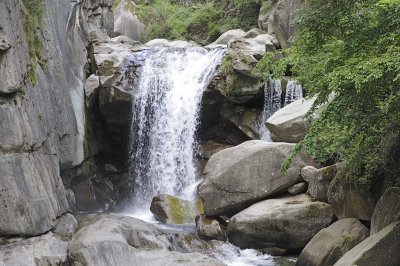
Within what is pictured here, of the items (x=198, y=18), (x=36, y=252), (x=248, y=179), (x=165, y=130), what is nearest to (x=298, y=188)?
(x=248, y=179)

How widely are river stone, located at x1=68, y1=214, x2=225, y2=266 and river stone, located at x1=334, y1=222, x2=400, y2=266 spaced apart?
7.80 ft

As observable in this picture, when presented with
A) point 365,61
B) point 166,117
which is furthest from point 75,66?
point 365,61

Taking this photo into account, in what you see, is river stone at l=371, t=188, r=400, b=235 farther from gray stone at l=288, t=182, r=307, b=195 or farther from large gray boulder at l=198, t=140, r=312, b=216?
large gray boulder at l=198, t=140, r=312, b=216

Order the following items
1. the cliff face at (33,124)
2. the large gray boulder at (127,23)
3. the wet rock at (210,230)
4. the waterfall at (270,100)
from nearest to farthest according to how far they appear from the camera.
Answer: the cliff face at (33,124) < the wet rock at (210,230) < the waterfall at (270,100) < the large gray boulder at (127,23)

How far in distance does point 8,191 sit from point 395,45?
24.4 feet

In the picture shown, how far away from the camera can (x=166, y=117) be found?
17.8 m

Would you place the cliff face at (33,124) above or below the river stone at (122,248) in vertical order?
above

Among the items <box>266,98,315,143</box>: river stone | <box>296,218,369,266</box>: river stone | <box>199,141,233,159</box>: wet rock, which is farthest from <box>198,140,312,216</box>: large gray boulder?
<box>199,141,233,159</box>: wet rock

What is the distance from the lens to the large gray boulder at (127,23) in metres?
27.9

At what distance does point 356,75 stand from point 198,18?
2190cm

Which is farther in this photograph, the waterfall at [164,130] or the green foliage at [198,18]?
the green foliage at [198,18]

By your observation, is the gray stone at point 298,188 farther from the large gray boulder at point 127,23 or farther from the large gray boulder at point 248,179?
the large gray boulder at point 127,23

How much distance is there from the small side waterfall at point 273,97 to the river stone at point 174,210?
393 cm

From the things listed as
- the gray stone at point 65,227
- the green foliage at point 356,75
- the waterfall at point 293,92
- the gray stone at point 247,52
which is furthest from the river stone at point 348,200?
the gray stone at point 247,52
